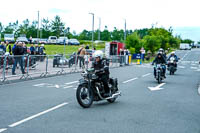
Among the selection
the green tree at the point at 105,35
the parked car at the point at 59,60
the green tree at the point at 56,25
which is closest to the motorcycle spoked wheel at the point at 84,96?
the parked car at the point at 59,60

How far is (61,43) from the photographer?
Answer: 7781 cm

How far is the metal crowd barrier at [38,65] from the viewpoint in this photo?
15805mm

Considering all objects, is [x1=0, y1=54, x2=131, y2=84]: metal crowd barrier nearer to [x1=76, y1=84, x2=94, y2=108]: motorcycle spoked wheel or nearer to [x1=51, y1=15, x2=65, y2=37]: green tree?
[x1=76, y1=84, x2=94, y2=108]: motorcycle spoked wheel

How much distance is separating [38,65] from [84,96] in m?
10.0

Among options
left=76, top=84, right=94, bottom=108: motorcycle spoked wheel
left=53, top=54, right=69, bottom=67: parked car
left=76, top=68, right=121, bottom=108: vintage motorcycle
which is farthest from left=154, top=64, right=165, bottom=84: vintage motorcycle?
left=76, top=84, right=94, bottom=108: motorcycle spoked wheel

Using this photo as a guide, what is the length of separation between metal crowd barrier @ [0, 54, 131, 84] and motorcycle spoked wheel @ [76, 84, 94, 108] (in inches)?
291

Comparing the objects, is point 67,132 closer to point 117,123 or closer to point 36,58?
point 117,123

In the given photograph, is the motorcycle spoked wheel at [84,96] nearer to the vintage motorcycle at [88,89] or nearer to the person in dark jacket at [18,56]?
the vintage motorcycle at [88,89]

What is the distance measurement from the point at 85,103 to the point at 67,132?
2946 millimetres

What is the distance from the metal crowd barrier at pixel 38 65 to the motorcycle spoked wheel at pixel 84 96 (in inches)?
291

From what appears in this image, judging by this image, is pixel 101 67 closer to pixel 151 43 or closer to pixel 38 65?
pixel 38 65

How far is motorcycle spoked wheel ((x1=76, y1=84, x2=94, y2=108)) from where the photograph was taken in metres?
8.97

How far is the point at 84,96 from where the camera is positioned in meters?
9.14

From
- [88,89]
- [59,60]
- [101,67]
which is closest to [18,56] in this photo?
[59,60]
